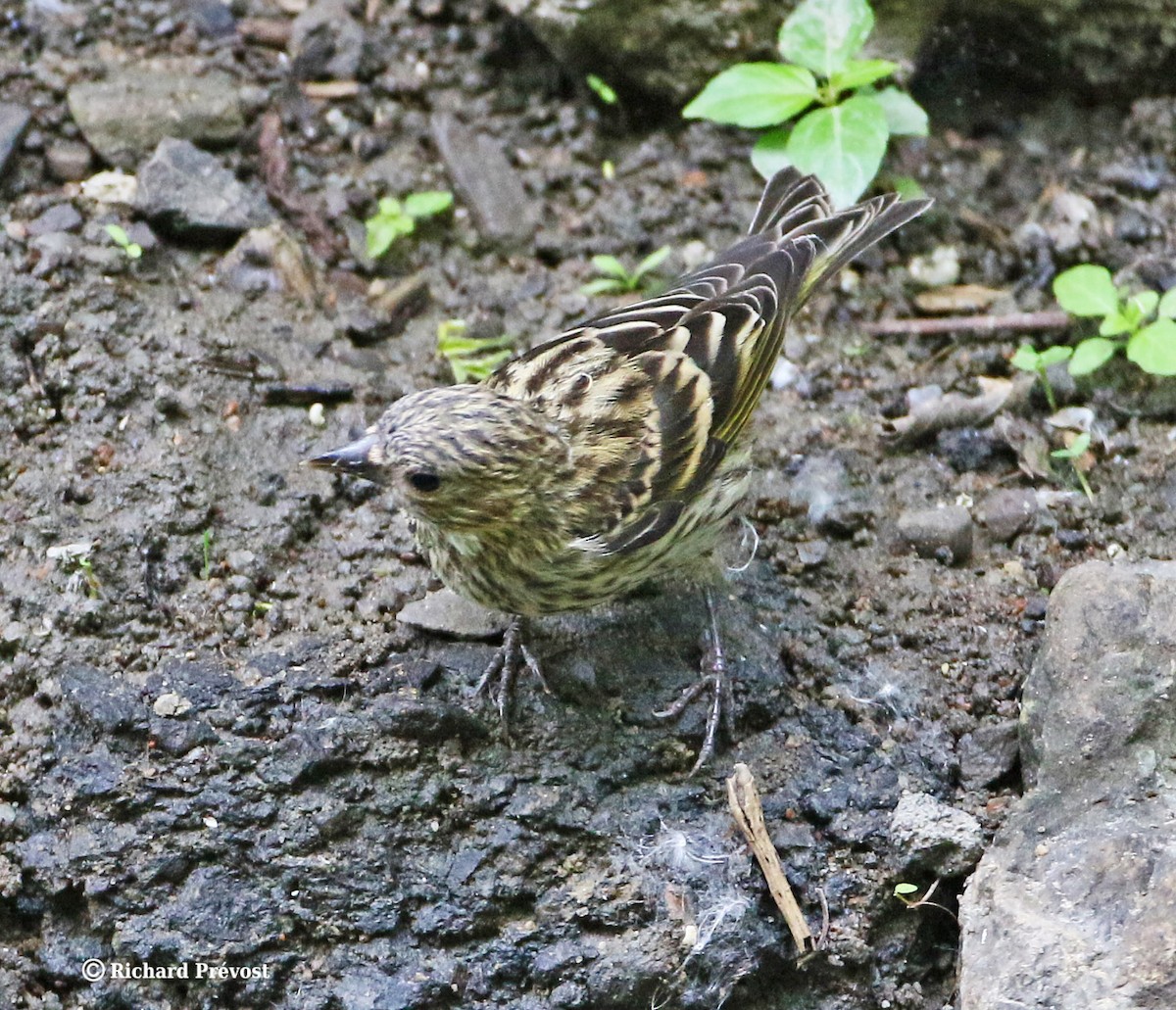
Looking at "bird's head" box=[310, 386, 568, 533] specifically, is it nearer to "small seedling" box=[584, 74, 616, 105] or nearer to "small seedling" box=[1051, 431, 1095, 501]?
"small seedling" box=[1051, 431, 1095, 501]

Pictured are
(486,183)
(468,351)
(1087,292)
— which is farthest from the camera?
(486,183)

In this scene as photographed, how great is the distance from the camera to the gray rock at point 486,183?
581 cm

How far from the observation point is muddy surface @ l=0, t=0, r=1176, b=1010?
3.93 metres

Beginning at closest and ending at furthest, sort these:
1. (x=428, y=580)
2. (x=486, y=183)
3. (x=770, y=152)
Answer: (x=428, y=580) < (x=770, y=152) < (x=486, y=183)

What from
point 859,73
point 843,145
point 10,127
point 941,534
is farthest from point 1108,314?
point 10,127

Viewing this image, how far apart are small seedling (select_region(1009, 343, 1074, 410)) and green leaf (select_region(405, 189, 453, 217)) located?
229cm

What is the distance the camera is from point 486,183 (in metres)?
5.89

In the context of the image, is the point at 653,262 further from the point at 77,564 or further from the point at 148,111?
the point at 77,564

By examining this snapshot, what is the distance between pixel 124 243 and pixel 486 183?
1470 mm

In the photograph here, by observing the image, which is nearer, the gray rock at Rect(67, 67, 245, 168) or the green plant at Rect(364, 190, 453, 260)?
the gray rock at Rect(67, 67, 245, 168)

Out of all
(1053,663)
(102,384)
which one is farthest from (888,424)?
(102,384)

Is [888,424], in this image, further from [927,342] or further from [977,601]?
[977,601]

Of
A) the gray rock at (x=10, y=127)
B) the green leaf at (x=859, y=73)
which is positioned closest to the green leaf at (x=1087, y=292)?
the green leaf at (x=859, y=73)

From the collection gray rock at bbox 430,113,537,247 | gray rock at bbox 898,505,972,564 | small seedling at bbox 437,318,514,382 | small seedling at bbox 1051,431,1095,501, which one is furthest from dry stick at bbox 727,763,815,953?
gray rock at bbox 430,113,537,247
